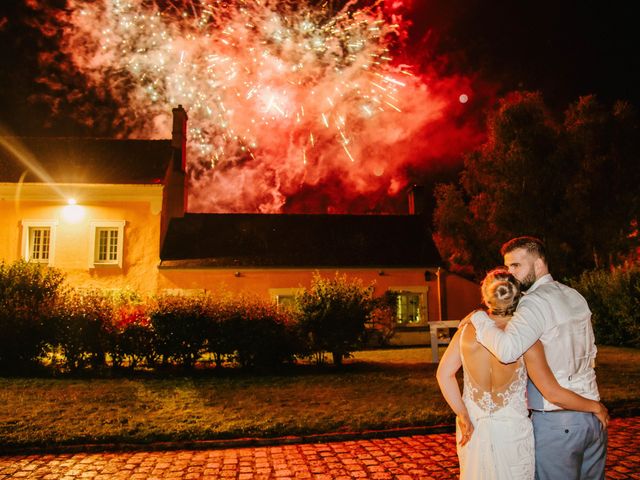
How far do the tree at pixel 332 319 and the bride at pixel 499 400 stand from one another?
34.7 feet

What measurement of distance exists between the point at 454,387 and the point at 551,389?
620 mm

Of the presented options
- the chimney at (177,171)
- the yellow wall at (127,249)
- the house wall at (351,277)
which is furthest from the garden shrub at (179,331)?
the chimney at (177,171)

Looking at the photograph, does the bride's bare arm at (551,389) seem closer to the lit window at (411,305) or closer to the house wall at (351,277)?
the house wall at (351,277)

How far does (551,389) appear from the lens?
3.08 metres

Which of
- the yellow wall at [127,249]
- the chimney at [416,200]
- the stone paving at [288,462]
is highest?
the chimney at [416,200]

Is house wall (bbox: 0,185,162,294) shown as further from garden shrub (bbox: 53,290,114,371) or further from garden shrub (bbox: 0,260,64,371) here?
garden shrub (bbox: 53,290,114,371)

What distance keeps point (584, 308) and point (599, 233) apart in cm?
2796

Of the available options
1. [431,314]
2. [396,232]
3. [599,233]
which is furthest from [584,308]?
[599,233]

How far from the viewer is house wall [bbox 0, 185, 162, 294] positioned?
23375 millimetres

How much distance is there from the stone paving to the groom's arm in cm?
316

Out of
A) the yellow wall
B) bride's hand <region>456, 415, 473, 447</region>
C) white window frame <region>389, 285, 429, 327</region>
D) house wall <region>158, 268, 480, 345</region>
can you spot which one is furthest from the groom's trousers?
white window frame <region>389, 285, 429, 327</region>

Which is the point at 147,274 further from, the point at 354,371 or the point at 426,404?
the point at 426,404

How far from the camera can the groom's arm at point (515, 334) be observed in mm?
2992

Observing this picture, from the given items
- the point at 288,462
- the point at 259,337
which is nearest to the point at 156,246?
the point at 259,337
